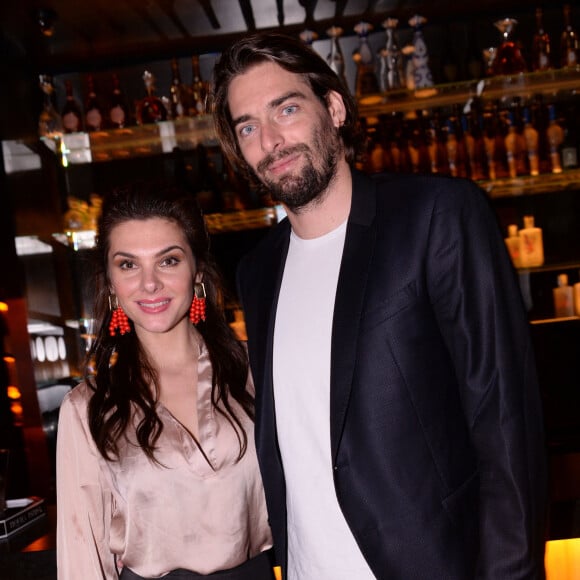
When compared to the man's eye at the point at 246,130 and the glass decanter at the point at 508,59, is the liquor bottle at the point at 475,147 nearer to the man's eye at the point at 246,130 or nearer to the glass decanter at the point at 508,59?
the glass decanter at the point at 508,59

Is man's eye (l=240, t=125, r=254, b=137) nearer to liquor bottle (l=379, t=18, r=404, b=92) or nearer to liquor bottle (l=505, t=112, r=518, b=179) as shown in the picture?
liquor bottle (l=379, t=18, r=404, b=92)

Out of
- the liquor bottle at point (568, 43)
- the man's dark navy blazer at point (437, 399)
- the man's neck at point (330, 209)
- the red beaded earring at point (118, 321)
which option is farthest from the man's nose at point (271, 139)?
the liquor bottle at point (568, 43)

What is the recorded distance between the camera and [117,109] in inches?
143

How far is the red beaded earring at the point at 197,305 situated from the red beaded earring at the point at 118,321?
0.58 ft

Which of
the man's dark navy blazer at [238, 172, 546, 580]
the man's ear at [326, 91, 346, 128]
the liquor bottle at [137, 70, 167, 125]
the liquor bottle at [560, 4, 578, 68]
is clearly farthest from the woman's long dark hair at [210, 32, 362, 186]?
the liquor bottle at [560, 4, 578, 68]

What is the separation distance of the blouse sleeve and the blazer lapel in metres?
0.66

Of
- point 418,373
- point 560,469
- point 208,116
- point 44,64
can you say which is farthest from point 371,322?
point 44,64

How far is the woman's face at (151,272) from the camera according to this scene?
5.80 feet

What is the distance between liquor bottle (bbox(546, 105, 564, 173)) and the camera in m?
3.52

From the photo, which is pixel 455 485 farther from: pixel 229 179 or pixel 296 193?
pixel 229 179

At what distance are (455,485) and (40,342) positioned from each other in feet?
8.32

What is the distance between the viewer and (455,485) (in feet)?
4.20

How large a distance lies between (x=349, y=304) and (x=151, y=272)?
0.64m

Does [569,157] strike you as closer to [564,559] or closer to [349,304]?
[564,559]
